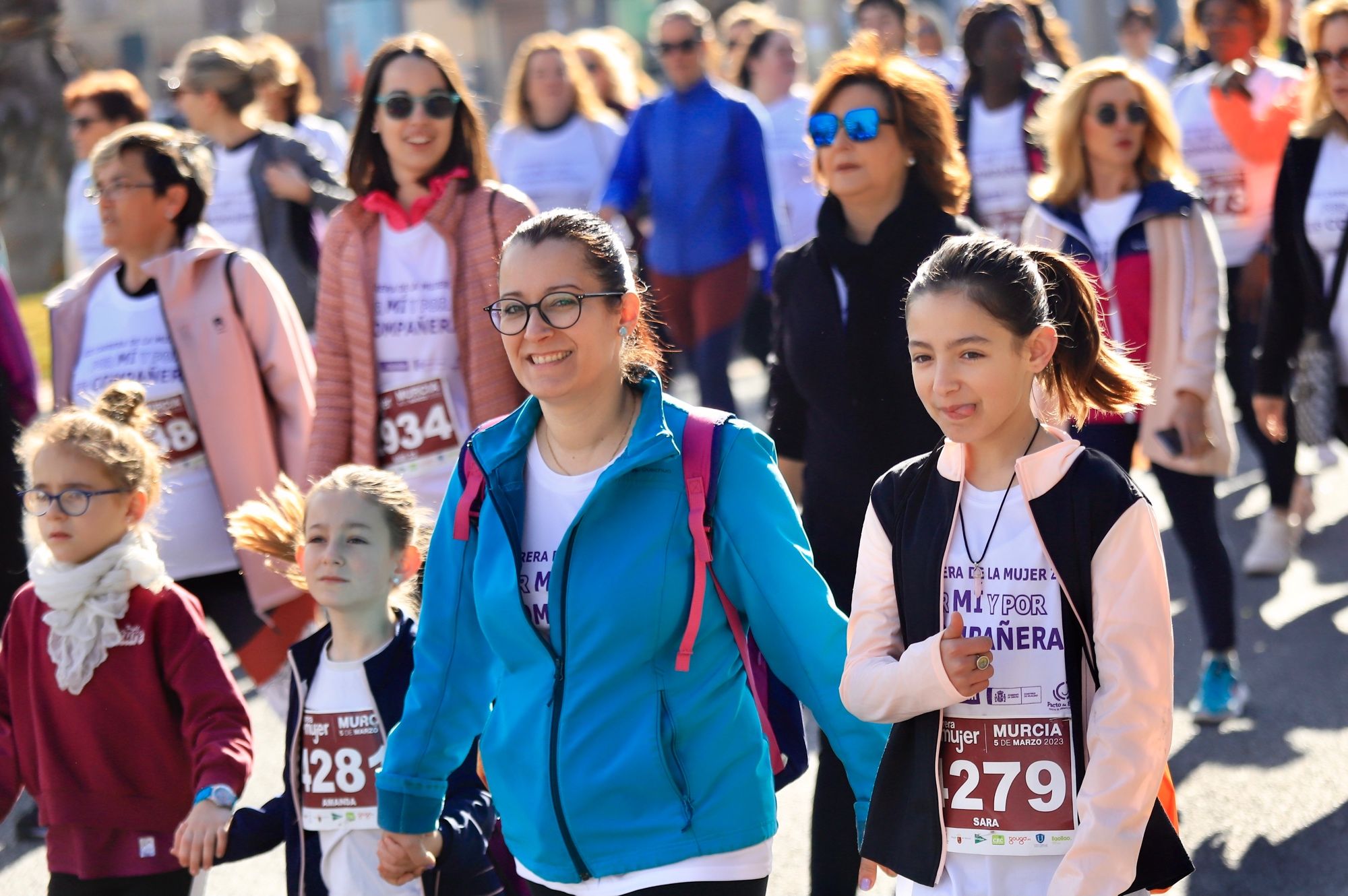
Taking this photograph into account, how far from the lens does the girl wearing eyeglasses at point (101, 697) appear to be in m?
4.21

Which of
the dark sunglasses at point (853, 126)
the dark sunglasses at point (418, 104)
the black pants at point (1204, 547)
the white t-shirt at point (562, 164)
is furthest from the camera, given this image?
the white t-shirt at point (562, 164)

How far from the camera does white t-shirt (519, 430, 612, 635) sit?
327cm

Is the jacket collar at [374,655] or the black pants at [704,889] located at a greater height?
the jacket collar at [374,655]

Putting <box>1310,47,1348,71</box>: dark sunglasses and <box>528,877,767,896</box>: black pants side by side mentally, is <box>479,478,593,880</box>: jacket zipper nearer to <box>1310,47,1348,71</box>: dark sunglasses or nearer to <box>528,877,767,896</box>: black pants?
<box>528,877,767,896</box>: black pants

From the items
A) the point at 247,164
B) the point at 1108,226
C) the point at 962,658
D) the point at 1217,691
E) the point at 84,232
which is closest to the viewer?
the point at 962,658

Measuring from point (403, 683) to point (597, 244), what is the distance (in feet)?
4.22

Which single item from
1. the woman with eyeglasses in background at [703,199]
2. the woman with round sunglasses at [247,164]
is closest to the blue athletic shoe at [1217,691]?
the woman with eyeglasses in background at [703,199]

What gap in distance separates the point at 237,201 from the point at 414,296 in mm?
3173

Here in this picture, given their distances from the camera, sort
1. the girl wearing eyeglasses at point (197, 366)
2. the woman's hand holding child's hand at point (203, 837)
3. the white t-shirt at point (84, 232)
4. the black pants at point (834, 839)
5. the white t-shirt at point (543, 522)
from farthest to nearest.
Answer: the white t-shirt at point (84, 232), the girl wearing eyeglasses at point (197, 366), the black pants at point (834, 839), the woman's hand holding child's hand at point (203, 837), the white t-shirt at point (543, 522)

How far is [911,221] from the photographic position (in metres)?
4.68

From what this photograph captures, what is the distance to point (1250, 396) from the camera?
27.2ft

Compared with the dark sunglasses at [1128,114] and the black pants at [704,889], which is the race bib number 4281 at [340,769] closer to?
the black pants at [704,889]

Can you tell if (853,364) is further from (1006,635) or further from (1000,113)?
(1000,113)

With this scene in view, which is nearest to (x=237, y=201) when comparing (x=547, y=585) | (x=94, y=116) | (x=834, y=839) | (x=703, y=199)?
(x=94, y=116)
